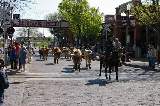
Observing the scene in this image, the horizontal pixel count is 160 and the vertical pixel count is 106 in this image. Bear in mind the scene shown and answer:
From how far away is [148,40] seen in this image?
2559 inches

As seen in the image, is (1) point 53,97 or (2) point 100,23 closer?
(1) point 53,97

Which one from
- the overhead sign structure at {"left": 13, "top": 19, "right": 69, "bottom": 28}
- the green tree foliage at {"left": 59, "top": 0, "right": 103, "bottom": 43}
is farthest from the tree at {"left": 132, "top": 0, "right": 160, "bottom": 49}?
the overhead sign structure at {"left": 13, "top": 19, "right": 69, "bottom": 28}

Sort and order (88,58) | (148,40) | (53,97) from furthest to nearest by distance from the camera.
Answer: (148,40) < (88,58) < (53,97)

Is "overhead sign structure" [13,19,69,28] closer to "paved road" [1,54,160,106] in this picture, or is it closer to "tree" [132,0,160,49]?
"tree" [132,0,160,49]

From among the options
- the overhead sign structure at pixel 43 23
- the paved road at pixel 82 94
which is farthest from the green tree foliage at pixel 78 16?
the paved road at pixel 82 94

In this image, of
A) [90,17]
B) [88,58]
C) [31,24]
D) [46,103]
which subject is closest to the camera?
[46,103]

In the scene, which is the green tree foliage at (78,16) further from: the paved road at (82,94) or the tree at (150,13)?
the paved road at (82,94)

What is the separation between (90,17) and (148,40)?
113ft

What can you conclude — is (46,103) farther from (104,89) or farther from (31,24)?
(31,24)

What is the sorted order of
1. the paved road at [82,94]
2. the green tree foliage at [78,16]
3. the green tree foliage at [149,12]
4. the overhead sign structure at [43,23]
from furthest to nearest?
the overhead sign structure at [43,23] < the green tree foliage at [78,16] < the green tree foliage at [149,12] < the paved road at [82,94]

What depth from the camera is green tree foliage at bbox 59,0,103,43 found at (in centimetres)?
9325

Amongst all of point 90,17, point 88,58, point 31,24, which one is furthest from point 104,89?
point 31,24

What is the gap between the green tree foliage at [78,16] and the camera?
93250 millimetres

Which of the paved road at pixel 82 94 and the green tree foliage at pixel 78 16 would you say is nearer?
the paved road at pixel 82 94
